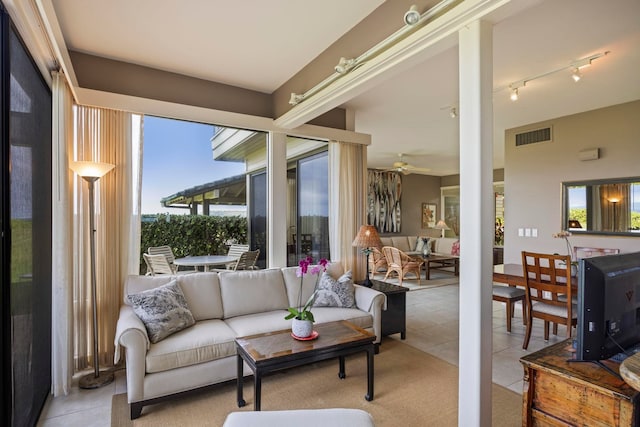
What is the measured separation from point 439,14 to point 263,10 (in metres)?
1.34

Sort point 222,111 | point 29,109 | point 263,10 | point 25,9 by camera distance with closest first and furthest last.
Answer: point 25,9
point 29,109
point 263,10
point 222,111

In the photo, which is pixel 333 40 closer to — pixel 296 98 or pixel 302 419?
pixel 296 98

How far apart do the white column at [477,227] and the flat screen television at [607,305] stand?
0.45m

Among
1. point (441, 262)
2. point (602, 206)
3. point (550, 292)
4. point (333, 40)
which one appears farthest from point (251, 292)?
point (441, 262)

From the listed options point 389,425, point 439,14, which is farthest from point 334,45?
point 389,425

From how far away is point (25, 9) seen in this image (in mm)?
1892

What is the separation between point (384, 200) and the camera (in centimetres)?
1009

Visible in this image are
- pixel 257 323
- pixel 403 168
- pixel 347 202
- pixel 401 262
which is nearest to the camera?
pixel 257 323

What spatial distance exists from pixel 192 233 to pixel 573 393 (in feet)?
12.2

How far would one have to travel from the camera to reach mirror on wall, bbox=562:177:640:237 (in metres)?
4.34

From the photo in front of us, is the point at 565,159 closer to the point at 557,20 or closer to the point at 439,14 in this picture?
the point at 557,20

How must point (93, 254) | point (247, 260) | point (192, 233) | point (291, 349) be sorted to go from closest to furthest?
1. point (291, 349)
2. point (93, 254)
3. point (192, 233)
4. point (247, 260)

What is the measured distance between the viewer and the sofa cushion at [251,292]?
3.33m

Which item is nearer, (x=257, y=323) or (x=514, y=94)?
(x=257, y=323)
